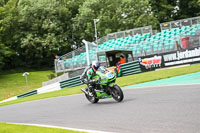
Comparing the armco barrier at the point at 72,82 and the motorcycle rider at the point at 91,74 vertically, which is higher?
the motorcycle rider at the point at 91,74

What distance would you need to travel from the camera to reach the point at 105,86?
399 inches

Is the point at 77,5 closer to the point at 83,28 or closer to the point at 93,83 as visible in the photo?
the point at 83,28

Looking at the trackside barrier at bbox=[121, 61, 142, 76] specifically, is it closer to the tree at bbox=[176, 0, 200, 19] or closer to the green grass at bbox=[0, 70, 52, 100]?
the green grass at bbox=[0, 70, 52, 100]

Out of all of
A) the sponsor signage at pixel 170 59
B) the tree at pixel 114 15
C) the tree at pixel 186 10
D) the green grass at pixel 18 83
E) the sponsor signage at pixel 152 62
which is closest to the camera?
the sponsor signage at pixel 170 59

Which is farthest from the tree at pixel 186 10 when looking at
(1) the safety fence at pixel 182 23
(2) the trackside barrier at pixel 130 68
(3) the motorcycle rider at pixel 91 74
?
(3) the motorcycle rider at pixel 91 74

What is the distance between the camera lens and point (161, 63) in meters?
22.1

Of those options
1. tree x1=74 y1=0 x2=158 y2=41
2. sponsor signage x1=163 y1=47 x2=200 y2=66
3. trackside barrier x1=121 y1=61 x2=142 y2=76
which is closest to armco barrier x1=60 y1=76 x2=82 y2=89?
trackside barrier x1=121 y1=61 x2=142 y2=76

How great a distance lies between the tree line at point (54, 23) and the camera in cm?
5103

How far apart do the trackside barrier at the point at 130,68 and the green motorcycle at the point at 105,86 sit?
11.8m

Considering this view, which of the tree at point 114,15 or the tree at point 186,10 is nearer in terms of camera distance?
the tree at point 114,15

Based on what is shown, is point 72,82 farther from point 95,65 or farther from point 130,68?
point 95,65

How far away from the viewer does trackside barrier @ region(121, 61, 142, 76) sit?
73.4 ft

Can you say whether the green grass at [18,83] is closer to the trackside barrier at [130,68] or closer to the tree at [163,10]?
the trackside barrier at [130,68]

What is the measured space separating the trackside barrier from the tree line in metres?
26.9
